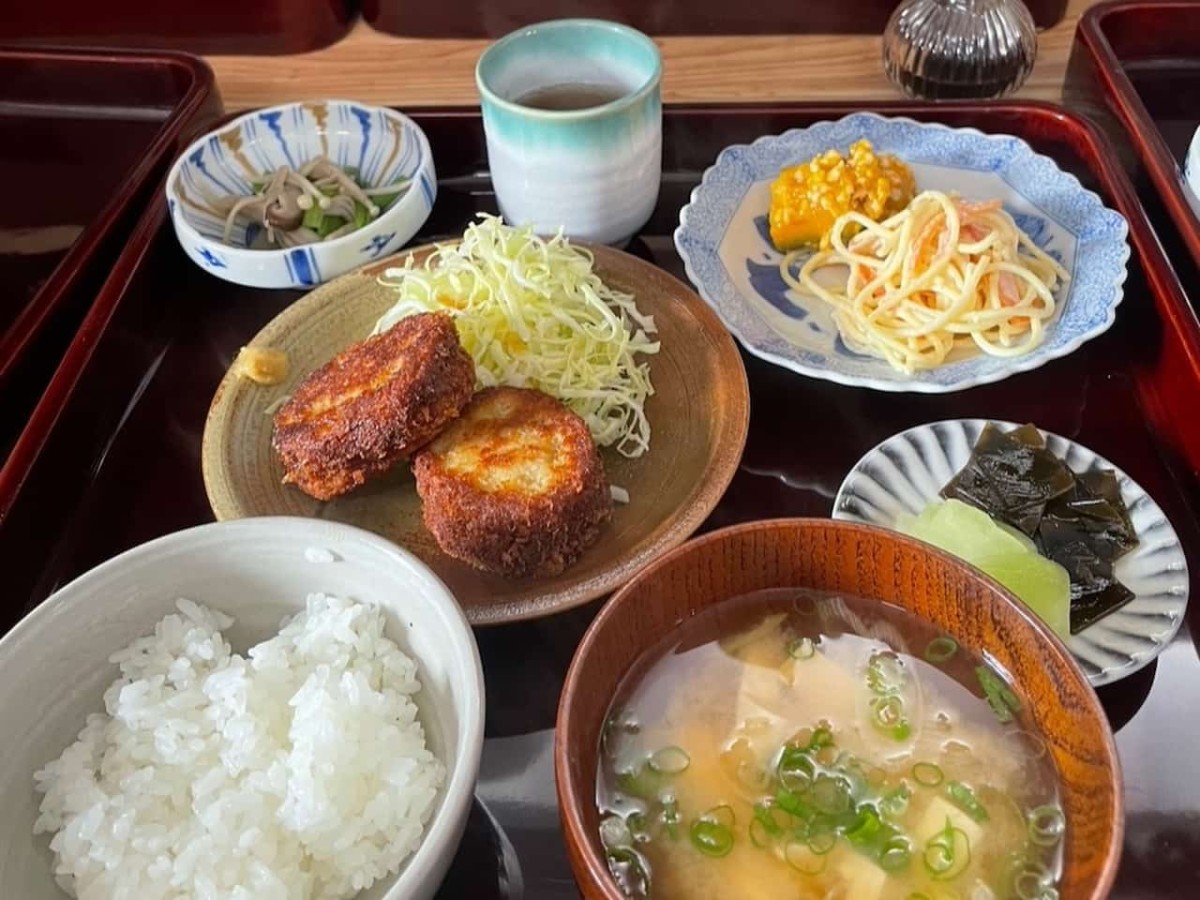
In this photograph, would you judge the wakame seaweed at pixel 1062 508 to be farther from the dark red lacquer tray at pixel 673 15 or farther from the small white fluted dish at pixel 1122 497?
the dark red lacquer tray at pixel 673 15

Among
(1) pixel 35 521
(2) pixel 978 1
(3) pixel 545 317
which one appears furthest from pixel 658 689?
(2) pixel 978 1

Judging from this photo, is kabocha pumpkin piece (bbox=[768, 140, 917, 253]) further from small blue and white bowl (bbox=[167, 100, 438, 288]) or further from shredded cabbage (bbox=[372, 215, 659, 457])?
small blue and white bowl (bbox=[167, 100, 438, 288])

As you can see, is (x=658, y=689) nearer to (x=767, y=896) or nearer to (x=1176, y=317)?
(x=767, y=896)

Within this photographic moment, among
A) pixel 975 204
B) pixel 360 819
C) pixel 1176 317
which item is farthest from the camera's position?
pixel 975 204

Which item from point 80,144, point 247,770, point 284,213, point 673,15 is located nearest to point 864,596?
point 247,770

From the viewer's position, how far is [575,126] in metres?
1.87

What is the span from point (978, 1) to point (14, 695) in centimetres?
227

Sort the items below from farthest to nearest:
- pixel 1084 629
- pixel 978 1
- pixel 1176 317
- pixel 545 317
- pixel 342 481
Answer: pixel 978 1 < pixel 545 317 < pixel 1176 317 < pixel 342 481 < pixel 1084 629

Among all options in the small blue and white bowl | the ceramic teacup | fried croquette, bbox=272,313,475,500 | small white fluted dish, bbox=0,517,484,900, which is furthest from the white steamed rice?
the ceramic teacup

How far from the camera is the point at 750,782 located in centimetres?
112

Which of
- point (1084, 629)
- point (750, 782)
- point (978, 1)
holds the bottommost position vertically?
point (1084, 629)

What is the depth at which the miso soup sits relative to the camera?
105cm

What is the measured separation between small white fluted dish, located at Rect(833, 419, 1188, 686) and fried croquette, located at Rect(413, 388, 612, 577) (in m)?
Answer: 0.39

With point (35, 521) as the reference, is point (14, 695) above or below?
above
